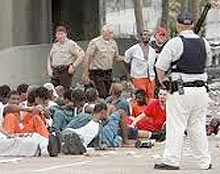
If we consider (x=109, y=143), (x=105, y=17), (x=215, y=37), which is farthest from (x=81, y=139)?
(x=215, y=37)

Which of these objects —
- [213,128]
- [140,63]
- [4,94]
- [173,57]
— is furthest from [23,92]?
[173,57]

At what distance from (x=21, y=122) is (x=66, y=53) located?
17.6 ft

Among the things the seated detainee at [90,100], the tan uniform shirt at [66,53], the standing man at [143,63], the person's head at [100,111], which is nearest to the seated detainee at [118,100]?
the seated detainee at [90,100]

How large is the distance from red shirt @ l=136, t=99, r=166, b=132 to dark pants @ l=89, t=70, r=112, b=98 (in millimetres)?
3212

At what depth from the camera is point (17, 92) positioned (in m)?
14.5

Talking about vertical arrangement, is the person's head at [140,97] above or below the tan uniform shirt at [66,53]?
below

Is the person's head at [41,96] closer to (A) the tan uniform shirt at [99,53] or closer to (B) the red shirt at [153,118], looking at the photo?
(B) the red shirt at [153,118]

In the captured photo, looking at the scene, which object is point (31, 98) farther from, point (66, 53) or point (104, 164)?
point (66, 53)

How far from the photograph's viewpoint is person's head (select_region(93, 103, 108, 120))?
14.1 meters

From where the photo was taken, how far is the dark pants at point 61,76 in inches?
749

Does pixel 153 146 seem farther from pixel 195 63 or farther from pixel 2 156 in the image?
pixel 195 63

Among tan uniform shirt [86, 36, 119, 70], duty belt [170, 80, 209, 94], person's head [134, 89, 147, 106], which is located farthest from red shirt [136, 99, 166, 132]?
duty belt [170, 80, 209, 94]

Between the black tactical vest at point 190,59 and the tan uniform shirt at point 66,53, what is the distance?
25.0 feet

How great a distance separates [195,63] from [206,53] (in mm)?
256
